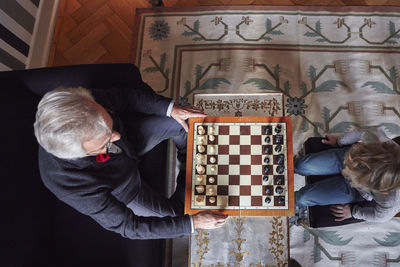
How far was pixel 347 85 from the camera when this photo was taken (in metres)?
2.17

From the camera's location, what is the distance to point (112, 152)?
133 cm

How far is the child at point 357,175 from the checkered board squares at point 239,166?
260mm

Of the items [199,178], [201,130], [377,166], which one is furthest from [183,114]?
[377,166]

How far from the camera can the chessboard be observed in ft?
4.91

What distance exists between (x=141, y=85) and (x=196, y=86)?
1.97ft

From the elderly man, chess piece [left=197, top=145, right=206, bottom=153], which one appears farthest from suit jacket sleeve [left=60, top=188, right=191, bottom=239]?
chess piece [left=197, top=145, right=206, bottom=153]

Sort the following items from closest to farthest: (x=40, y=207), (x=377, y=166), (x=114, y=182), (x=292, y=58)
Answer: (x=377, y=166) → (x=114, y=182) → (x=40, y=207) → (x=292, y=58)

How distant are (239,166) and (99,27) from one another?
1.88m

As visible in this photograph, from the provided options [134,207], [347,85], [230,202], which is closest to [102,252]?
[134,207]

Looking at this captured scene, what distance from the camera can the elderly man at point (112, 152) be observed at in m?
1.05

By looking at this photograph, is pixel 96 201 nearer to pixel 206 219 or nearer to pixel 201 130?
pixel 206 219

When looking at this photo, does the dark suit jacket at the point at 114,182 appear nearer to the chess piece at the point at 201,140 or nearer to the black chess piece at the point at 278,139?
the chess piece at the point at 201,140

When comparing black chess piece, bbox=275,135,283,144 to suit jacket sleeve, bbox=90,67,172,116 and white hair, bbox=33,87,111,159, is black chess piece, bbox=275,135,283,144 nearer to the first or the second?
suit jacket sleeve, bbox=90,67,172,116

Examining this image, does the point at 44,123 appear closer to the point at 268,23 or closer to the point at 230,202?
the point at 230,202
